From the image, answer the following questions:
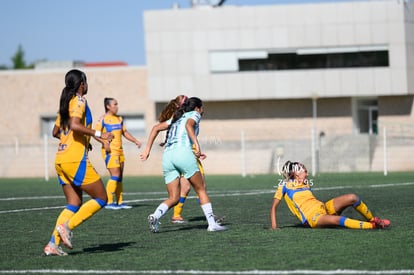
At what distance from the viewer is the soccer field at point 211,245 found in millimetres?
8750

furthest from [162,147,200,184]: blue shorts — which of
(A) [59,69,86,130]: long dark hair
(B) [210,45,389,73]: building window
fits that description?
(B) [210,45,389,73]: building window

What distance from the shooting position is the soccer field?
8.75m

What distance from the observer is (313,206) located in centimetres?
1176

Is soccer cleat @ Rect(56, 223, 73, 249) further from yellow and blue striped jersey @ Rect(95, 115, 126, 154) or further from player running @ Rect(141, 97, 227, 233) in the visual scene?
yellow and blue striped jersey @ Rect(95, 115, 126, 154)

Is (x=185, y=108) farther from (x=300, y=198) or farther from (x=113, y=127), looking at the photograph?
(x=113, y=127)

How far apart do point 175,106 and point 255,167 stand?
2360 cm

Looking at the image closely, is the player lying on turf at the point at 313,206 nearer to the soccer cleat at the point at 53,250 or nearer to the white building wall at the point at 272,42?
the soccer cleat at the point at 53,250

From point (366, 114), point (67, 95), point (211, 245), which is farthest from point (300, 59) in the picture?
point (67, 95)

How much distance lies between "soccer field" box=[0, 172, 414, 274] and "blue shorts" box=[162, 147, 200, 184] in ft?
2.68

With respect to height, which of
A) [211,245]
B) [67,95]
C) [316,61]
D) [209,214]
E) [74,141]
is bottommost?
[211,245]

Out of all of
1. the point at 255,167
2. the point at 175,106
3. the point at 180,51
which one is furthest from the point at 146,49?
the point at 175,106

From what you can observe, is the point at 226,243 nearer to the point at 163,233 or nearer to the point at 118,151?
the point at 163,233

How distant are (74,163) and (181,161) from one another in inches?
96.9

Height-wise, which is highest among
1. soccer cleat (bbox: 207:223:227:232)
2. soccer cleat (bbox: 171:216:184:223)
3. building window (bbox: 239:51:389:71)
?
building window (bbox: 239:51:389:71)
